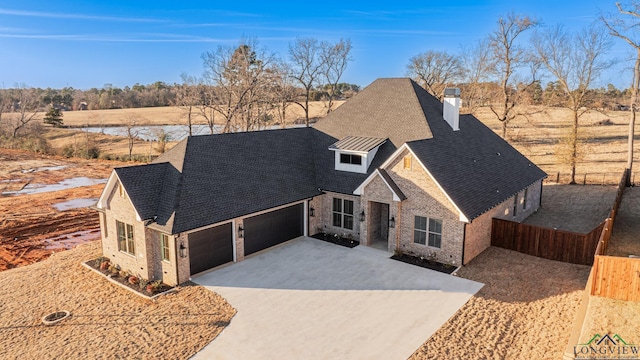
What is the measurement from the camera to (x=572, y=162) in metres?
32.3

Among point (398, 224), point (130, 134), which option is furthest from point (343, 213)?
point (130, 134)

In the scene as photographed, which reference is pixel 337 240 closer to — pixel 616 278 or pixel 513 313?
pixel 513 313

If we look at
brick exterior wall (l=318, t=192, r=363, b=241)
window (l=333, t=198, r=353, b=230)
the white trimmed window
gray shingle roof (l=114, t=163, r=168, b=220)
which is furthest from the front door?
gray shingle roof (l=114, t=163, r=168, b=220)

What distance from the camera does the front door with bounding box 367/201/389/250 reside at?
19.5 m

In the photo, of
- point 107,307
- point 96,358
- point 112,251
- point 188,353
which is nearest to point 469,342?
point 188,353

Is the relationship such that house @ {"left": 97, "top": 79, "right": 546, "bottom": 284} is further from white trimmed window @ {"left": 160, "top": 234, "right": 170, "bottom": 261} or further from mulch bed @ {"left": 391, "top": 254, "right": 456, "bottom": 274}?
mulch bed @ {"left": 391, "top": 254, "right": 456, "bottom": 274}

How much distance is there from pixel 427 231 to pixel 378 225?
9.93 feet

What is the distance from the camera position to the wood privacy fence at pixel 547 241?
55.4 feet

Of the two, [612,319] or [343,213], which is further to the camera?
[343,213]

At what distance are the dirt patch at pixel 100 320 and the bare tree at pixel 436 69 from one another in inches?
1957

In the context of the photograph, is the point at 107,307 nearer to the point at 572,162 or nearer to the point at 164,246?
the point at 164,246

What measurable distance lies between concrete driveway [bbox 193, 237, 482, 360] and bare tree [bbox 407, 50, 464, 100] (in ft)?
145

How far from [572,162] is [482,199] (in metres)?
18.9

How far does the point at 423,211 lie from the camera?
695 inches
